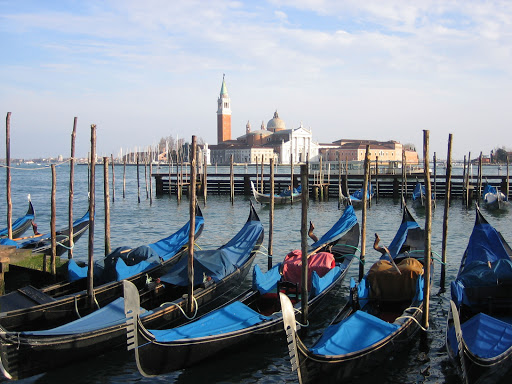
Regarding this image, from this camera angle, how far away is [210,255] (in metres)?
7.23

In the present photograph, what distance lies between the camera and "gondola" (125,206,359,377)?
Result: 4613 millimetres

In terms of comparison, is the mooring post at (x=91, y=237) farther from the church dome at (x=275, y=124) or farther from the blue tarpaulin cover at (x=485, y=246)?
the church dome at (x=275, y=124)

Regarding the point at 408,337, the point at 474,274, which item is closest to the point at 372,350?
the point at 408,337

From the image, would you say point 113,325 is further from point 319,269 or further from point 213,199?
point 213,199

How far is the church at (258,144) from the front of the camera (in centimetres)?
7881

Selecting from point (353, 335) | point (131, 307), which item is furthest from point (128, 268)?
point (353, 335)

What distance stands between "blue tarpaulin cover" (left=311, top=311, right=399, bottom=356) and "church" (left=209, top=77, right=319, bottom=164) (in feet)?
228

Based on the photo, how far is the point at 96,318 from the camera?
214 inches

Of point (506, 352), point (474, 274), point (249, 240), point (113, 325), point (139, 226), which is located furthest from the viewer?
point (139, 226)

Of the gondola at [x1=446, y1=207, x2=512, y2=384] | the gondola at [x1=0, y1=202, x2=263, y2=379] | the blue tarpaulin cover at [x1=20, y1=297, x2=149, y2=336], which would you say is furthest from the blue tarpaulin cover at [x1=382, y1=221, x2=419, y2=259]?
the blue tarpaulin cover at [x1=20, y1=297, x2=149, y2=336]

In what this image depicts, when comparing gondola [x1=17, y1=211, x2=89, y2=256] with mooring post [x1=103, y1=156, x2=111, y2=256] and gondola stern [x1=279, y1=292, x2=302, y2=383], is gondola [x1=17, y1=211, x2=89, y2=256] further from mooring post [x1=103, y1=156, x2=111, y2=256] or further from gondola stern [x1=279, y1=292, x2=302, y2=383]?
gondola stern [x1=279, y1=292, x2=302, y2=383]

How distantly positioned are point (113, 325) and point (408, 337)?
3070 mm

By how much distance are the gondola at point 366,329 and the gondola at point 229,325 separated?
54 cm

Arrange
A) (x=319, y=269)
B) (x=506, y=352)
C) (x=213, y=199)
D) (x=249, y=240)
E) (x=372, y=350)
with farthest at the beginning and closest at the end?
(x=213, y=199) < (x=249, y=240) < (x=319, y=269) < (x=372, y=350) < (x=506, y=352)
